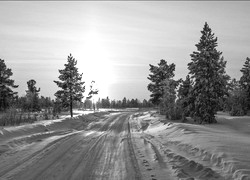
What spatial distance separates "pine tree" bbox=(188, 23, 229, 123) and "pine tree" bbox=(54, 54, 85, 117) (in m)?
21.3

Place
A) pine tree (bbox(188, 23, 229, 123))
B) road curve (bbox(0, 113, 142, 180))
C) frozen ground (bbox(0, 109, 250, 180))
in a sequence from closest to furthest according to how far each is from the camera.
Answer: frozen ground (bbox(0, 109, 250, 180)) → road curve (bbox(0, 113, 142, 180)) → pine tree (bbox(188, 23, 229, 123))

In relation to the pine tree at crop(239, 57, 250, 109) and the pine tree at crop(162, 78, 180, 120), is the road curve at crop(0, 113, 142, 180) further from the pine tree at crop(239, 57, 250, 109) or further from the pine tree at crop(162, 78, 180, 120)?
the pine tree at crop(239, 57, 250, 109)

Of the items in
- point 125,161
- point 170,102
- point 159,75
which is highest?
point 159,75

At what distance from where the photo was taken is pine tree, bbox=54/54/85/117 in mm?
39281

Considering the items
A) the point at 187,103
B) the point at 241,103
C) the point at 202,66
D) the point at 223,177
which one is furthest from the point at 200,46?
the point at 223,177

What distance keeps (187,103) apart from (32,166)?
74.6 feet

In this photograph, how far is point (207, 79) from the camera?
24.9m

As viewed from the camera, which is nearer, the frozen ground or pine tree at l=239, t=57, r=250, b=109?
the frozen ground

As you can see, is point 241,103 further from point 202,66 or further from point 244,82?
point 202,66

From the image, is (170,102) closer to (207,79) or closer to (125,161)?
(207,79)

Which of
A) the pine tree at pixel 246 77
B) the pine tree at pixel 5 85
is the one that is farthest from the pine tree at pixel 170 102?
the pine tree at pixel 5 85

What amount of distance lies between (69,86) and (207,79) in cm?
2327

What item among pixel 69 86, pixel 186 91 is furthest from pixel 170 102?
pixel 69 86

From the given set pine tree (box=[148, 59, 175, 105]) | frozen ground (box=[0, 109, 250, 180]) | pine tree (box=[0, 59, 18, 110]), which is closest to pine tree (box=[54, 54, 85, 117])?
pine tree (box=[0, 59, 18, 110])
